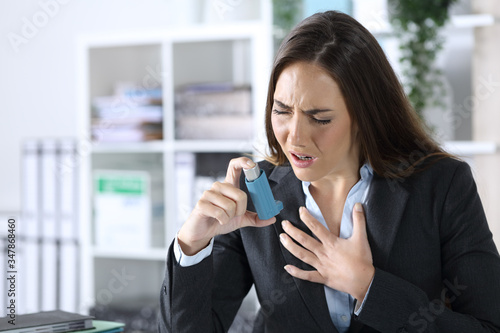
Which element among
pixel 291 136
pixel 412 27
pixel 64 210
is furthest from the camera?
pixel 64 210

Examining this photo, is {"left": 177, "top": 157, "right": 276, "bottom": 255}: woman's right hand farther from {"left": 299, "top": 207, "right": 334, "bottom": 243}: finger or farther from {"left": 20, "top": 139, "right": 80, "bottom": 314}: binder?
{"left": 20, "top": 139, "right": 80, "bottom": 314}: binder

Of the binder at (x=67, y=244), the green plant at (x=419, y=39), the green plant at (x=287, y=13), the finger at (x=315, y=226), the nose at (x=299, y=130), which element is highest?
the green plant at (x=287, y=13)

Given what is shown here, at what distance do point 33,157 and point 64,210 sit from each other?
1.05 feet

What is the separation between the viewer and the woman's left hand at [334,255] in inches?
Result: 50.3

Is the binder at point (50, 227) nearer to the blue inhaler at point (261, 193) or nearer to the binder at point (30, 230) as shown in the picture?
the binder at point (30, 230)

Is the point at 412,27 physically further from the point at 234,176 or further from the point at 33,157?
the point at 33,157

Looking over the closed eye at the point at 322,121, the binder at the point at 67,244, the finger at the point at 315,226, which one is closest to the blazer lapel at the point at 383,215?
the finger at the point at 315,226

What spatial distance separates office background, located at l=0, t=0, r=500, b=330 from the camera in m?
2.48

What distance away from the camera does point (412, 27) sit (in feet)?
8.21

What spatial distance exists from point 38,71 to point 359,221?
2659mm

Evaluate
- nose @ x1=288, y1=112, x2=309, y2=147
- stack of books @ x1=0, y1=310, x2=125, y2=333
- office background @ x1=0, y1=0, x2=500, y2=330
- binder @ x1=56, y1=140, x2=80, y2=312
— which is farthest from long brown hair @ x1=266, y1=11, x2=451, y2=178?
binder @ x1=56, y1=140, x2=80, y2=312

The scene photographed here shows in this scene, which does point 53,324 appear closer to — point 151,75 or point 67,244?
point 151,75

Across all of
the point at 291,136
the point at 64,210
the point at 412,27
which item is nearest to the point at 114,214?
the point at 64,210

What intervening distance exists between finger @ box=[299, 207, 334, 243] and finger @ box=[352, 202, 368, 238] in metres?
0.06
